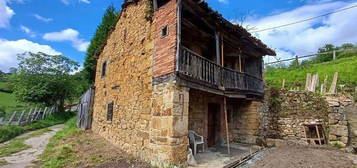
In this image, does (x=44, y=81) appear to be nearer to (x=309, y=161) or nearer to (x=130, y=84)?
(x=130, y=84)

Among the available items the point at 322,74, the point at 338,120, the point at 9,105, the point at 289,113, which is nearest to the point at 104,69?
the point at 289,113

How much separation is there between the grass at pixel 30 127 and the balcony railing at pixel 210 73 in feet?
41.1

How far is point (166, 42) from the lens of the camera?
22.6 feet

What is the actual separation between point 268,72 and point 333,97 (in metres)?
12.3

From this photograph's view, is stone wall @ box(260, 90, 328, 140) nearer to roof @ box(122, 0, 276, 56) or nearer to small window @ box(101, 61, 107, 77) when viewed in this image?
roof @ box(122, 0, 276, 56)

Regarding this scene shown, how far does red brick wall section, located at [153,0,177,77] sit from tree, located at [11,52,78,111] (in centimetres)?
1908

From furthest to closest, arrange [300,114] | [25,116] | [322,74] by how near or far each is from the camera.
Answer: [25,116] → [322,74] → [300,114]

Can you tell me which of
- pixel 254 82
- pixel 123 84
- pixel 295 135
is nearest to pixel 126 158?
pixel 123 84

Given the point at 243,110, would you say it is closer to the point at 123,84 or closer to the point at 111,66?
the point at 123,84

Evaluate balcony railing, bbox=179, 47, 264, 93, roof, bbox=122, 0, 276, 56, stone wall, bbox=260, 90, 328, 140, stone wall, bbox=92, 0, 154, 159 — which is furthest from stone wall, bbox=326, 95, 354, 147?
stone wall, bbox=92, 0, 154, 159

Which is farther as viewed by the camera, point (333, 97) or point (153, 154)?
point (333, 97)

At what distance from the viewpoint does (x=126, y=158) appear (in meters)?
7.52

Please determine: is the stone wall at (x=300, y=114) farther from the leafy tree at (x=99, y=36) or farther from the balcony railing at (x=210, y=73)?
the leafy tree at (x=99, y=36)

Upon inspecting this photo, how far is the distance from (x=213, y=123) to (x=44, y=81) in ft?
66.3
